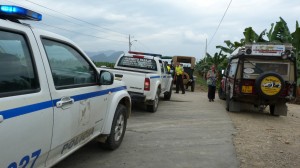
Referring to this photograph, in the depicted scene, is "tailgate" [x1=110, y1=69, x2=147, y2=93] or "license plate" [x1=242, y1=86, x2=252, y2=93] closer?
"tailgate" [x1=110, y1=69, x2=147, y2=93]

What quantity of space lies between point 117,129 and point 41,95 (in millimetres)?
2638

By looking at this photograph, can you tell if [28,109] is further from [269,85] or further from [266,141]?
[269,85]

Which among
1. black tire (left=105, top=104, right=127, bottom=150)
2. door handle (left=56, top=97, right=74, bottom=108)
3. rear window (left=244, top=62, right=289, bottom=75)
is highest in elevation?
rear window (left=244, top=62, right=289, bottom=75)

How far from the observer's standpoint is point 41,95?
3244 millimetres

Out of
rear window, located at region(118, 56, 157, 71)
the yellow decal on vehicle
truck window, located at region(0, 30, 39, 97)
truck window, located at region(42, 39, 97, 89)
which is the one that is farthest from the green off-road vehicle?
truck window, located at region(0, 30, 39, 97)

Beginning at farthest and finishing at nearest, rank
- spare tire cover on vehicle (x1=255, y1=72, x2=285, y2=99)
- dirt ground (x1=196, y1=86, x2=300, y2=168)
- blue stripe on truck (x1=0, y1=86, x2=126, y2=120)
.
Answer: spare tire cover on vehicle (x1=255, y1=72, x2=285, y2=99)
dirt ground (x1=196, y1=86, x2=300, y2=168)
blue stripe on truck (x1=0, y1=86, x2=126, y2=120)

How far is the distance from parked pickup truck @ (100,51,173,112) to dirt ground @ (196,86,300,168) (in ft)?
7.80

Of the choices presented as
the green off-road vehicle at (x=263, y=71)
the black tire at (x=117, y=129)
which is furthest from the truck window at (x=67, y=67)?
the green off-road vehicle at (x=263, y=71)

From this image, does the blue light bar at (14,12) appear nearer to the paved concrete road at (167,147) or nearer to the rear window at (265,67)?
the paved concrete road at (167,147)

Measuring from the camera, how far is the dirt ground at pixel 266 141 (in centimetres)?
565

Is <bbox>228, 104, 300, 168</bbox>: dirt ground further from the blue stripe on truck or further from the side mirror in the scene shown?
the blue stripe on truck

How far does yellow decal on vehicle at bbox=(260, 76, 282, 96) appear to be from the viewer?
33.4ft

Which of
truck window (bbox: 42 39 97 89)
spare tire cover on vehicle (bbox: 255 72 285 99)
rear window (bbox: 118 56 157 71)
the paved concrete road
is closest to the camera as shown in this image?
truck window (bbox: 42 39 97 89)

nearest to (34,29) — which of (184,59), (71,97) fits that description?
(71,97)
